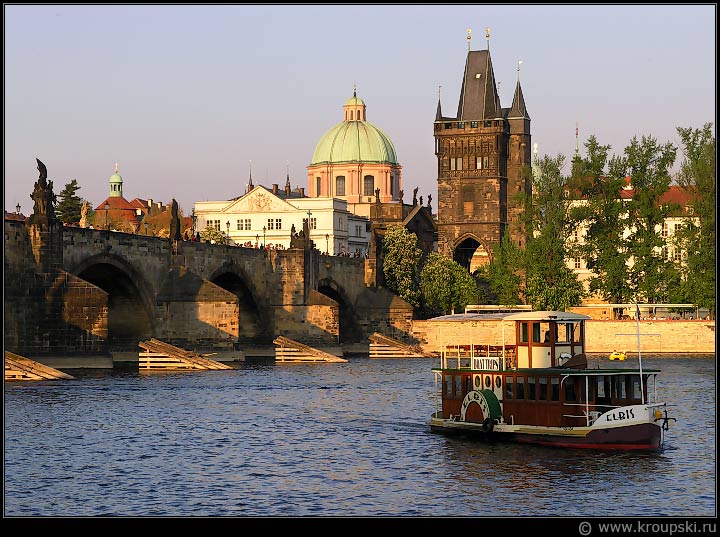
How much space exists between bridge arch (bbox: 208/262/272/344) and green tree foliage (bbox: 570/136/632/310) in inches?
1257

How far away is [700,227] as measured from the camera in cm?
12000

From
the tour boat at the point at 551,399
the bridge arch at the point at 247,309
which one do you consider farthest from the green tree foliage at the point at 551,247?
the tour boat at the point at 551,399

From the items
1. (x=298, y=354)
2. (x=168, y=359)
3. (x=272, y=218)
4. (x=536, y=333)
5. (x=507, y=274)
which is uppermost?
(x=272, y=218)

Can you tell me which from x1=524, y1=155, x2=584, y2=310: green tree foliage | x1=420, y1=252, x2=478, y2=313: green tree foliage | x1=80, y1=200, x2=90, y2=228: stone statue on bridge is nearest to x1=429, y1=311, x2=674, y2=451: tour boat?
x1=80, y1=200, x2=90, y2=228: stone statue on bridge

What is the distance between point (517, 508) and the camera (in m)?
38.6

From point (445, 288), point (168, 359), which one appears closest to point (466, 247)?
point (445, 288)

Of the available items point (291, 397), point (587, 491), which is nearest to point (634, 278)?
point (291, 397)

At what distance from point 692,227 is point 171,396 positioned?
205 ft

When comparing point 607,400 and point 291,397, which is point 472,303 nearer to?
point 291,397

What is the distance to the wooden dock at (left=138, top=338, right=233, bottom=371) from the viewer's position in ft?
302

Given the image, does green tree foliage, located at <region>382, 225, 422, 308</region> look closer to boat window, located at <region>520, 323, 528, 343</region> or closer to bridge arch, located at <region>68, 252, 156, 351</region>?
bridge arch, located at <region>68, 252, 156, 351</region>

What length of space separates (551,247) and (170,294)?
4508 centimetres

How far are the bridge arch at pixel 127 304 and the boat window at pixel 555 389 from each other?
51711 mm

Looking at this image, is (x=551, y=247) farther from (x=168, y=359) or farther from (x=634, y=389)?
(x=634, y=389)
